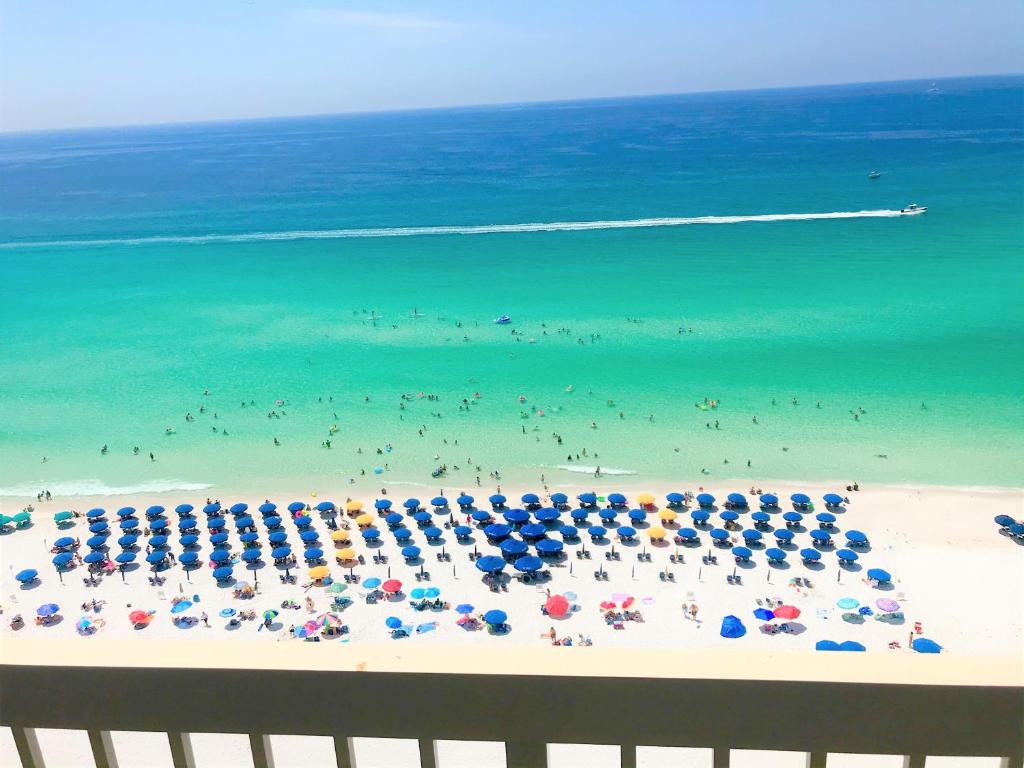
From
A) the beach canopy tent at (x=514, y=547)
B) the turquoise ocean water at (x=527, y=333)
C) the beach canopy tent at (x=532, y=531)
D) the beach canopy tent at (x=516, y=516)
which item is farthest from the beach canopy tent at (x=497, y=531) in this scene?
the turquoise ocean water at (x=527, y=333)

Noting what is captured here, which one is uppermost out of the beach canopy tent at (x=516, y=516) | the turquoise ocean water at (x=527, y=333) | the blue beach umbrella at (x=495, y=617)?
the turquoise ocean water at (x=527, y=333)

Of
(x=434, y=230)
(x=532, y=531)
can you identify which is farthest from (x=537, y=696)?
(x=434, y=230)

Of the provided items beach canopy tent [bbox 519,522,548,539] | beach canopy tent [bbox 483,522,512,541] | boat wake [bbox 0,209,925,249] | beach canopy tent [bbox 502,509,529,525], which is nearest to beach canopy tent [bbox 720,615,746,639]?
beach canopy tent [bbox 519,522,548,539]

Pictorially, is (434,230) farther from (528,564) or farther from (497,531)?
(528,564)

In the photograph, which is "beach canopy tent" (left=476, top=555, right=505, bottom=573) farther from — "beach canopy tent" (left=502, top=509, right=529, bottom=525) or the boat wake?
the boat wake

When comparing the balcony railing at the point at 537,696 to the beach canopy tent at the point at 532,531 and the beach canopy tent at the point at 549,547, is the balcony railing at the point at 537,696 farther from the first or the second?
the beach canopy tent at the point at 532,531

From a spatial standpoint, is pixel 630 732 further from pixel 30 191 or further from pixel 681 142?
pixel 681 142
